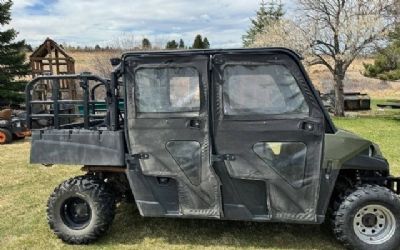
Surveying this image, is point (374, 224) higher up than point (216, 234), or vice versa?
point (374, 224)

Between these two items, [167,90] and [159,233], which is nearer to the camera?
[167,90]

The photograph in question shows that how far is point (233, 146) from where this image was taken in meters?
4.26

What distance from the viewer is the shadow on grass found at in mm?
4645

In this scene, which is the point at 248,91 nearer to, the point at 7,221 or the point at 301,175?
the point at 301,175

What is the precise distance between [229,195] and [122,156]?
1.09m

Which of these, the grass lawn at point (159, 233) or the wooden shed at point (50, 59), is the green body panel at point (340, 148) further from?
the wooden shed at point (50, 59)

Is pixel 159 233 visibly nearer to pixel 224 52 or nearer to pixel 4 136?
pixel 224 52

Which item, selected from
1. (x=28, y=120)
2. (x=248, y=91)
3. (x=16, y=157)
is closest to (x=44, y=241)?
(x=28, y=120)

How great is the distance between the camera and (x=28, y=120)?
15.3 ft

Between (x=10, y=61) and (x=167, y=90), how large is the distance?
1717cm

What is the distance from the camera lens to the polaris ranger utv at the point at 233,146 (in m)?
4.19

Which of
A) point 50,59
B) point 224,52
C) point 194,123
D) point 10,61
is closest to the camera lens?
point 224,52

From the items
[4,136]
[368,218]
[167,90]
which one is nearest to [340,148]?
[368,218]

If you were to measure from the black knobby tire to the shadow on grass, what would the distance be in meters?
0.18
